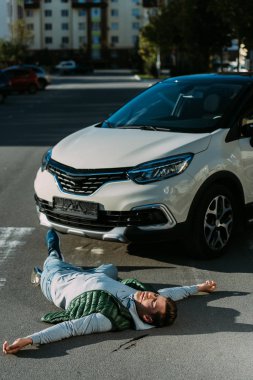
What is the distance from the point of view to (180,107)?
6871 millimetres

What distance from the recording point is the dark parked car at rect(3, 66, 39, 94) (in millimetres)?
40719

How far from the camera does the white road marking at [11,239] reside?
6.35m

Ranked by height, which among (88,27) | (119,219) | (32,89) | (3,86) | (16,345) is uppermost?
(119,219)

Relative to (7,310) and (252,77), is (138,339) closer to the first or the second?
(7,310)

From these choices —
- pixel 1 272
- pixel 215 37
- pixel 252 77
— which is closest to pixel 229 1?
pixel 215 37

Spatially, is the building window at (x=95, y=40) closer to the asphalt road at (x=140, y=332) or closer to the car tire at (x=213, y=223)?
the asphalt road at (x=140, y=332)

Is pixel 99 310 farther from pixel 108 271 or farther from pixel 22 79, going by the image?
pixel 22 79

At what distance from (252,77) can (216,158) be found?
53.4 inches

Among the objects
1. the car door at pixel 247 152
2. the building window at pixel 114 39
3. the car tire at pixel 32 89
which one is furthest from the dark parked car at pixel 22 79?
the building window at pixel 114 39

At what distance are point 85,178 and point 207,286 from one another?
1410 millimetres

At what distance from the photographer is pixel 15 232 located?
23.6 feet

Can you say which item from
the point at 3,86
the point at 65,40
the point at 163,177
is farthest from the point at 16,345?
the point at 65,40

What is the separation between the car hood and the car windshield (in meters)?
0.25

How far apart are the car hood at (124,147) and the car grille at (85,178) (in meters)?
0.05
